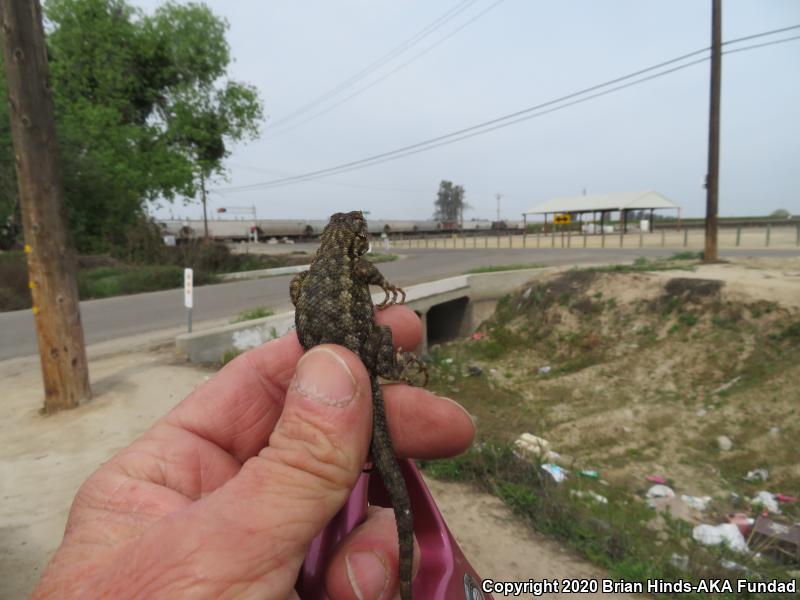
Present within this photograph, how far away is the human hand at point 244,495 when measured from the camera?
128 centimetres

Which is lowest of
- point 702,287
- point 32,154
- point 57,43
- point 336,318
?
point 702,287

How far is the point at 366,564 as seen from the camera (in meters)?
1.64

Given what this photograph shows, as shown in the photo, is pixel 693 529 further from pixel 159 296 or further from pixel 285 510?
pixel 159 296

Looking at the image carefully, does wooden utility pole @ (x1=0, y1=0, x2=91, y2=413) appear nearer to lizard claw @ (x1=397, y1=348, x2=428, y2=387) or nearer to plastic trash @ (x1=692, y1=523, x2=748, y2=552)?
lizard claw @ (x1=397, y1=348, x2=428, y2=387)

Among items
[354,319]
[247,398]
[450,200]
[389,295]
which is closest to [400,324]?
[389,295]

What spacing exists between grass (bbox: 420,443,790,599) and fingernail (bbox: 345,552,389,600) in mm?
2392

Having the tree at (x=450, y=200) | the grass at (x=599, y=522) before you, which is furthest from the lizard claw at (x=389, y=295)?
the tree at (x=450, y=200)

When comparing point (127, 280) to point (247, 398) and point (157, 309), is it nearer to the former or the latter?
point (157, 309)

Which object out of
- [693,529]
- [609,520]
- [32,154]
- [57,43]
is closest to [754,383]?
[693,529]

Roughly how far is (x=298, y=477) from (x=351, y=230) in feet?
4.32

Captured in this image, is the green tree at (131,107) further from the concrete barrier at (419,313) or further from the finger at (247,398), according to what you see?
the finger at (247,398)

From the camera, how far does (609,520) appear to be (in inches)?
167

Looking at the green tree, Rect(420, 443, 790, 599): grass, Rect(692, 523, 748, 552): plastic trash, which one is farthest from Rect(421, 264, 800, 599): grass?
the green tree

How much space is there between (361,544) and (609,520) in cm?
342
